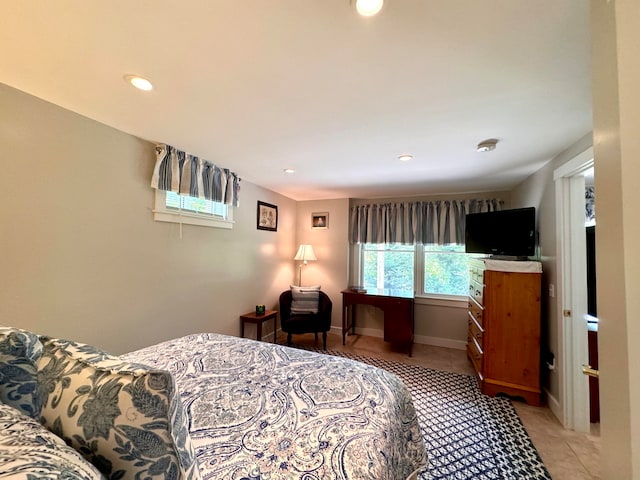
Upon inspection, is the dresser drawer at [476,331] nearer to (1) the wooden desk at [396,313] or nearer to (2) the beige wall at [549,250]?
(2) the beige wall at [549,250]

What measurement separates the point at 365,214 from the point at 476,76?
10.2ft

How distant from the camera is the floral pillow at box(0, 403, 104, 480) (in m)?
0.37

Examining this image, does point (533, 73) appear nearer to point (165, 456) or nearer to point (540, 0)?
point (540, 0)

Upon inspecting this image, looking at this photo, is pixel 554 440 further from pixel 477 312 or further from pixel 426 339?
pixel 426 339

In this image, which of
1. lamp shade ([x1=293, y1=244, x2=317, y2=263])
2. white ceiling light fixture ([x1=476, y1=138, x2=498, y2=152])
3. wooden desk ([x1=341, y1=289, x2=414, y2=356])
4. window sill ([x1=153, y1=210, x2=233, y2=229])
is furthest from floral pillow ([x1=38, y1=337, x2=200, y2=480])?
lamp shade ([x1=293, y1=244, x2=317, y2=263])

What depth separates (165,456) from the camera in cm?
53

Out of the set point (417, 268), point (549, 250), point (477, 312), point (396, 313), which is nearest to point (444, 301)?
point (417, 268)

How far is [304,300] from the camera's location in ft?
12.6

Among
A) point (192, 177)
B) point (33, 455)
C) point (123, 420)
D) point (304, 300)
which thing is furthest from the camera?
point (304, 300)

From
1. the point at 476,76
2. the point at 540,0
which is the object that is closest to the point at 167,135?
the point at 476,76

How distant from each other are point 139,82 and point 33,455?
171cm

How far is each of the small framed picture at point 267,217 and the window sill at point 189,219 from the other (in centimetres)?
61

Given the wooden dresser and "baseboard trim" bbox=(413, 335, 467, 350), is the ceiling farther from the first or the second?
"baseboard trim" bbox=(413, 335, 467, 350)

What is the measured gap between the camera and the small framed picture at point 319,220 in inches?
180
